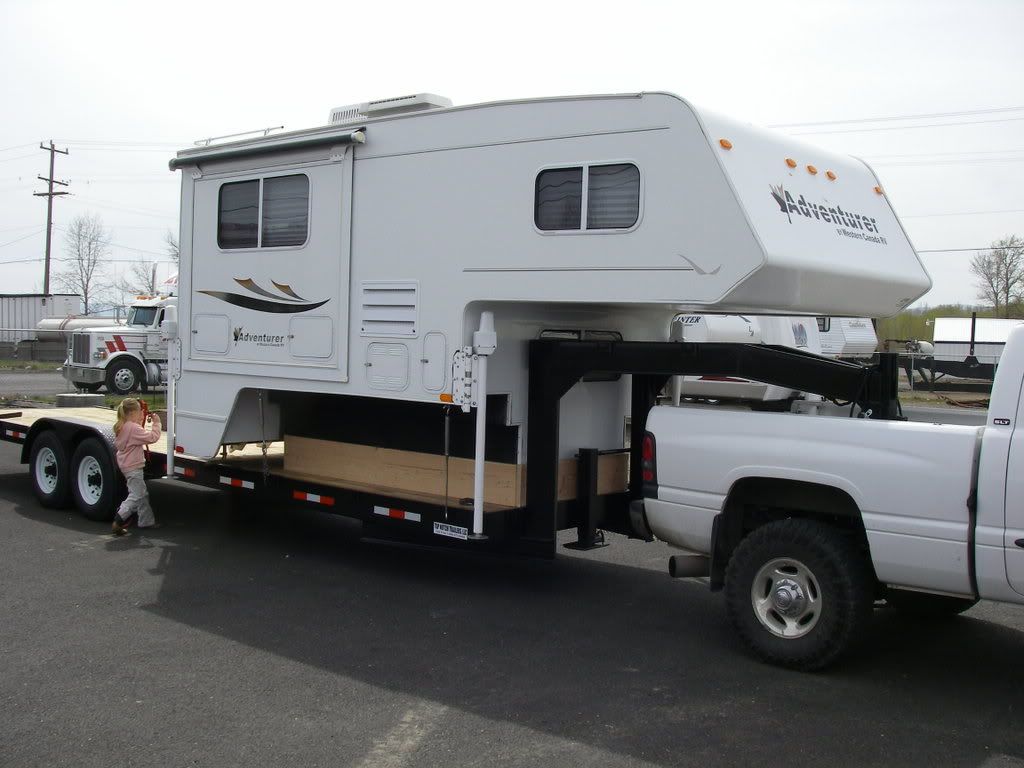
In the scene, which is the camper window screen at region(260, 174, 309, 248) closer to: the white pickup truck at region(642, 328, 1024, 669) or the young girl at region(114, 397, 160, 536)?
the young girl at region(114, 397, 160, 536)

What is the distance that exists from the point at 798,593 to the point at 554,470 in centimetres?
203

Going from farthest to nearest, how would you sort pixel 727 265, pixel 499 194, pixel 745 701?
pixel 499 194 < pixel 727 265 < pixel 745 701

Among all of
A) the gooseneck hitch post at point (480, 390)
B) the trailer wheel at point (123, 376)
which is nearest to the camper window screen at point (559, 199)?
the gooseneck hitch post at point (480, 390)

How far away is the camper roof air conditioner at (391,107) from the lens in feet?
24.5

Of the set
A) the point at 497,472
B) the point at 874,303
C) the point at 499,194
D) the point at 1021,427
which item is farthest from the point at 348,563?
the point at 1021,427

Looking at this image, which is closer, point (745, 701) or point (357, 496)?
point (745, 701)

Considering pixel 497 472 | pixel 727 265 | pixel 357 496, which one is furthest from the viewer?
pixel 357 496

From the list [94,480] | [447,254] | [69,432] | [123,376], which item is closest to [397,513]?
[447,254]

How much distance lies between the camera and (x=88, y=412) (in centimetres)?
1153

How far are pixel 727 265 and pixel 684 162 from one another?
2.35 feet

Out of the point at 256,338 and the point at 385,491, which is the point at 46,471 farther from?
the point at 385,491

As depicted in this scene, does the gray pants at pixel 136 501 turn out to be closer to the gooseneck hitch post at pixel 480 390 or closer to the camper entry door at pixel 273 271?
the camper entry door at pixel 273 271

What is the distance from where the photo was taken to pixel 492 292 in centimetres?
688

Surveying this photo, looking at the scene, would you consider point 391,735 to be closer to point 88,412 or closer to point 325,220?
point 325,220
